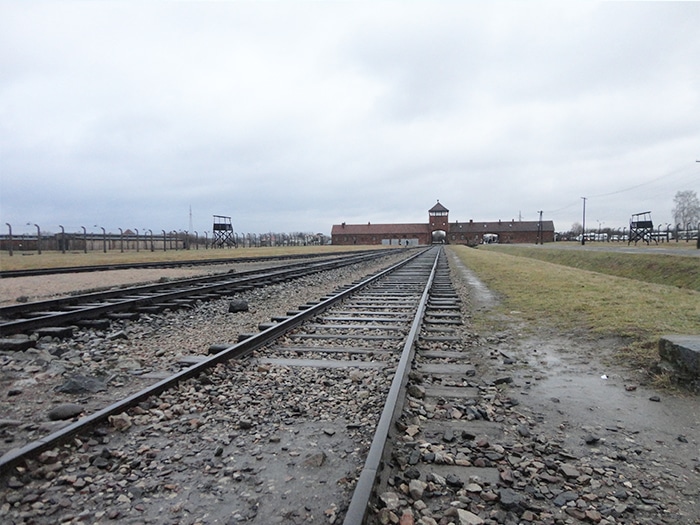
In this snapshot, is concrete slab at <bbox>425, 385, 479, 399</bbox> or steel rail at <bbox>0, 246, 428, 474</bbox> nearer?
steel rail at <bbox>0, 246, 428, 474</bbox>

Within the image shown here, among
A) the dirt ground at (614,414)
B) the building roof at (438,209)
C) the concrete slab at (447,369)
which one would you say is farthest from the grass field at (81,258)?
the building roof at (438,209)

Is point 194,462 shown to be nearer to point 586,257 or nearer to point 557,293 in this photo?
point 557,293

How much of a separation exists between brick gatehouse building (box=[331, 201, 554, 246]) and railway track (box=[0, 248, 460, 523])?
114 metres

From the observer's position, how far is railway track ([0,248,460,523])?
2.50 meters

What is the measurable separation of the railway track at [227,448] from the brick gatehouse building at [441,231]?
11361cm

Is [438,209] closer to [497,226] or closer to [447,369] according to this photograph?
[497,226]

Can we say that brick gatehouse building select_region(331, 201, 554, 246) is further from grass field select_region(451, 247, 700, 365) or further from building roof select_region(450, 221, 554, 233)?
grass field select_region(451, 247, 700, 365)

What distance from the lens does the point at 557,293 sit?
38.4 feet

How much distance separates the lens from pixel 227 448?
126 inches

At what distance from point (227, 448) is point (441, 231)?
401 ft

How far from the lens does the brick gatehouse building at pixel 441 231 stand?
12031 centimetres

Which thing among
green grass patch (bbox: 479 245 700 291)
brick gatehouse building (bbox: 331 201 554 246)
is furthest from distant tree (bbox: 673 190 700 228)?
green grass patch (bbox: 479 245 700 291)

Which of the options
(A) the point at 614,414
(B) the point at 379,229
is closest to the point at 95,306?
(A) the point at 614,414

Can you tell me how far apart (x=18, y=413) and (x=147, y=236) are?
45.4 meters
